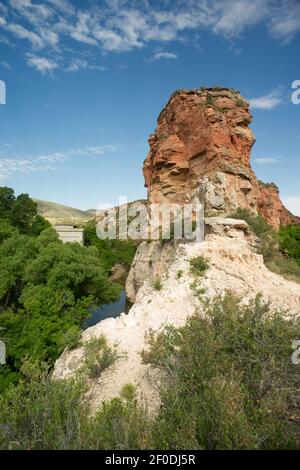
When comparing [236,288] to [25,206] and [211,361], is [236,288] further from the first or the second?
[25,206]

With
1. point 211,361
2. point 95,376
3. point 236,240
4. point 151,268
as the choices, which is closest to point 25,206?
point 151,268

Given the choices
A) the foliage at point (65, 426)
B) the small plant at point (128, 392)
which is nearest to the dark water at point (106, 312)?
the small plant at point (128, 392)

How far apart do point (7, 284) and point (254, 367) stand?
16759 millimetres

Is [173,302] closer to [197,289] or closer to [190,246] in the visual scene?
[197,289]

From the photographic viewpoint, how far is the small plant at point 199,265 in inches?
436

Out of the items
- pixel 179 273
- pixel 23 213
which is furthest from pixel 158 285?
pixel 23 213

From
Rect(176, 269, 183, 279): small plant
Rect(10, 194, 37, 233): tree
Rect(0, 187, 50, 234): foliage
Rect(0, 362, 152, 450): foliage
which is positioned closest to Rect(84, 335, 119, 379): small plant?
Rect(0, 362, 152, 450): foliage

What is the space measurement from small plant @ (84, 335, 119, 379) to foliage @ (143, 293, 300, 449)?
1208 millimetres

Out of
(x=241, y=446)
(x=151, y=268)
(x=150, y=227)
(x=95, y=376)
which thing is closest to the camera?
(x=241, y=446)

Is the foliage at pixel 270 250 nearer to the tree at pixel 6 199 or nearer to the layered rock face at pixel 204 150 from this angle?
the layered rock face at pixel 204 150

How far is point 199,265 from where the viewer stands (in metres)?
11.3

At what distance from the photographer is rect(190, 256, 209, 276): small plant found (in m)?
11.1
